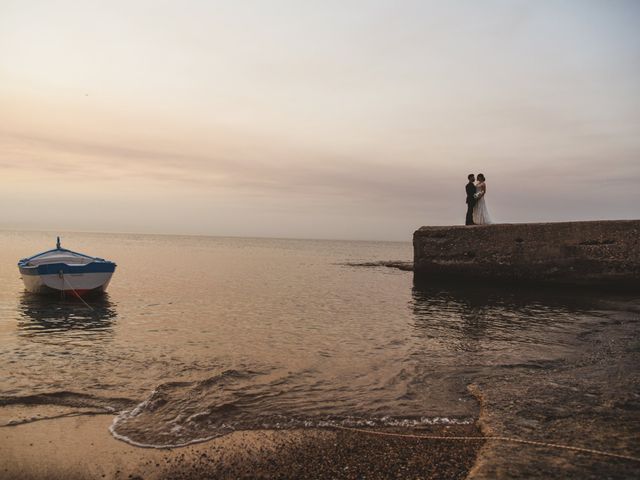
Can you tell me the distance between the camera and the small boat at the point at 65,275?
14258 mm

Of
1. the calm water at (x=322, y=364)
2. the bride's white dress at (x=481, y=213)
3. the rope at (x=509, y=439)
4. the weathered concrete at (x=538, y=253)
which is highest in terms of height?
the bride's white dress at (x=481, y=213)

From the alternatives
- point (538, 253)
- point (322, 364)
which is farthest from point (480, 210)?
point (322, 364)

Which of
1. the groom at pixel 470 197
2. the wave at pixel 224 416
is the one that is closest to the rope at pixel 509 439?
→ the wave at pixel 224 416

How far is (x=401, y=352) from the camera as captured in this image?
802cm

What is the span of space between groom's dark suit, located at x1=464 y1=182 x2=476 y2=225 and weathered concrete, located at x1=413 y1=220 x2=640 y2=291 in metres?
0.83

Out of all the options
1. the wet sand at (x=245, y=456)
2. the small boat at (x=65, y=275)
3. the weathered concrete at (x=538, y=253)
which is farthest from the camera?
the weathered concrete at (x=538, y=253)

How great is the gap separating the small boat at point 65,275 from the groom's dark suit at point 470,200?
14230 millimetres

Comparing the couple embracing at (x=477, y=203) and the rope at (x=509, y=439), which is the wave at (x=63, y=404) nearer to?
the rope at (x=509, y=439)

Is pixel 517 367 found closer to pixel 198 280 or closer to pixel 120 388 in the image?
pixel 120 388

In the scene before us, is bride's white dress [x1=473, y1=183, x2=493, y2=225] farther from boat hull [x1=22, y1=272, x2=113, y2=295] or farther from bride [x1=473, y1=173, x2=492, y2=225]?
boat hull [x1=22, y1=272, x2=113, y2=295]

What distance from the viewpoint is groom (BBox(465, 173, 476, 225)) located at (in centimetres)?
1755

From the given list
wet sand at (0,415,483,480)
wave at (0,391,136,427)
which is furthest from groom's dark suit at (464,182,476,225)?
wave at (0,391,136,427)

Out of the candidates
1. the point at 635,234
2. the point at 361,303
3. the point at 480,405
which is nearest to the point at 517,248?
the point at 635,234

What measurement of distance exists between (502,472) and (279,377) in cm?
383
